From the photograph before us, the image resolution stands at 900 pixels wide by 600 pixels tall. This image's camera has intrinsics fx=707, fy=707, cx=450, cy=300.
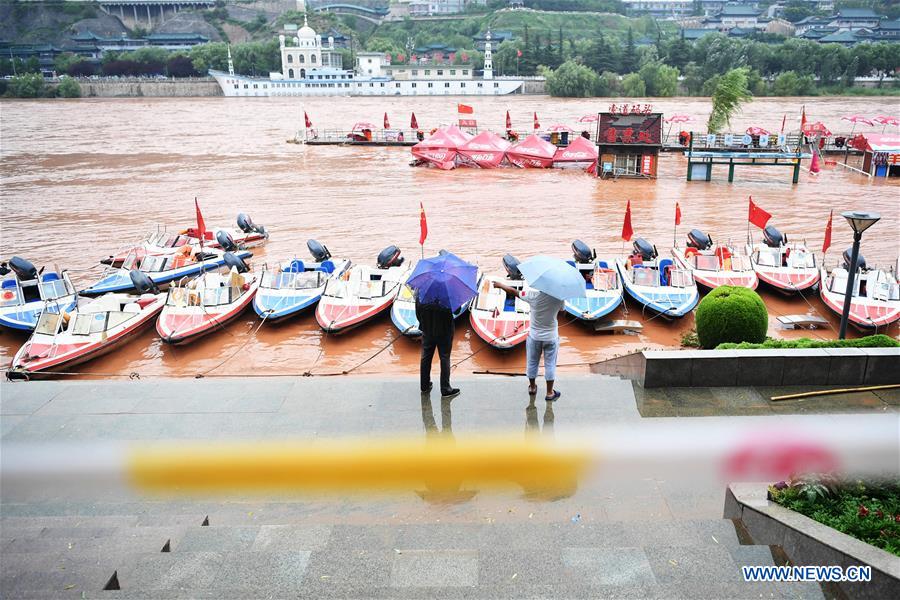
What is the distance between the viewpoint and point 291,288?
710 inches

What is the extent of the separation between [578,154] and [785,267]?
26.3 metres

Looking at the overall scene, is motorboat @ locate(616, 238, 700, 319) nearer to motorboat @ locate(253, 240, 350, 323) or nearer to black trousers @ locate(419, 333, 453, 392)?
motorboat @ locate(253, 240, 350, 323)

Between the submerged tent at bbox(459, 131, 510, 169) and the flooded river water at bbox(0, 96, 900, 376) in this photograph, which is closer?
the flooded river water at bbox(0, 96, 900, 376)

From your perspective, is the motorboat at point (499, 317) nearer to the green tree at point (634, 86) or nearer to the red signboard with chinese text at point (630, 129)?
the red signboard with chinese text at point (630, 129)

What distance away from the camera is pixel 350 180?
4344cm

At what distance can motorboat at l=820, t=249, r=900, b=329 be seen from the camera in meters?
15.8

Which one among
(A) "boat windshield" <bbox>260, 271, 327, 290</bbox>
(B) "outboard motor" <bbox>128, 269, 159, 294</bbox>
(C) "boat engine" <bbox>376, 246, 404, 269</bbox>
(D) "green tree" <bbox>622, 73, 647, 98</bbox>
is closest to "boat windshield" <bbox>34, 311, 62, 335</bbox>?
(B) "outboard motor" <bbox>128, 269, 159, 294</bbox>

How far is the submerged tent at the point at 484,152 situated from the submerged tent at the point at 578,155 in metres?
3.58

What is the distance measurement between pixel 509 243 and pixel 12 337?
1607 cm

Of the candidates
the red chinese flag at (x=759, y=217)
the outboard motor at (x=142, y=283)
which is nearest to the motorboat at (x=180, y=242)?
the outboard motor at (x=142, y=283)

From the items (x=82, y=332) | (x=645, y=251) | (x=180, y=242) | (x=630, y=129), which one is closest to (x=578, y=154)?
(x=630, y=129)

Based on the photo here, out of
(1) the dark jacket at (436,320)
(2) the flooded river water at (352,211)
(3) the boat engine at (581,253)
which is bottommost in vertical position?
(2) the flooded river water at (352,211)

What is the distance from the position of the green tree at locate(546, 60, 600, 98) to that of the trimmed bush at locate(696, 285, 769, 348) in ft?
323

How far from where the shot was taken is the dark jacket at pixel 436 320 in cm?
776
